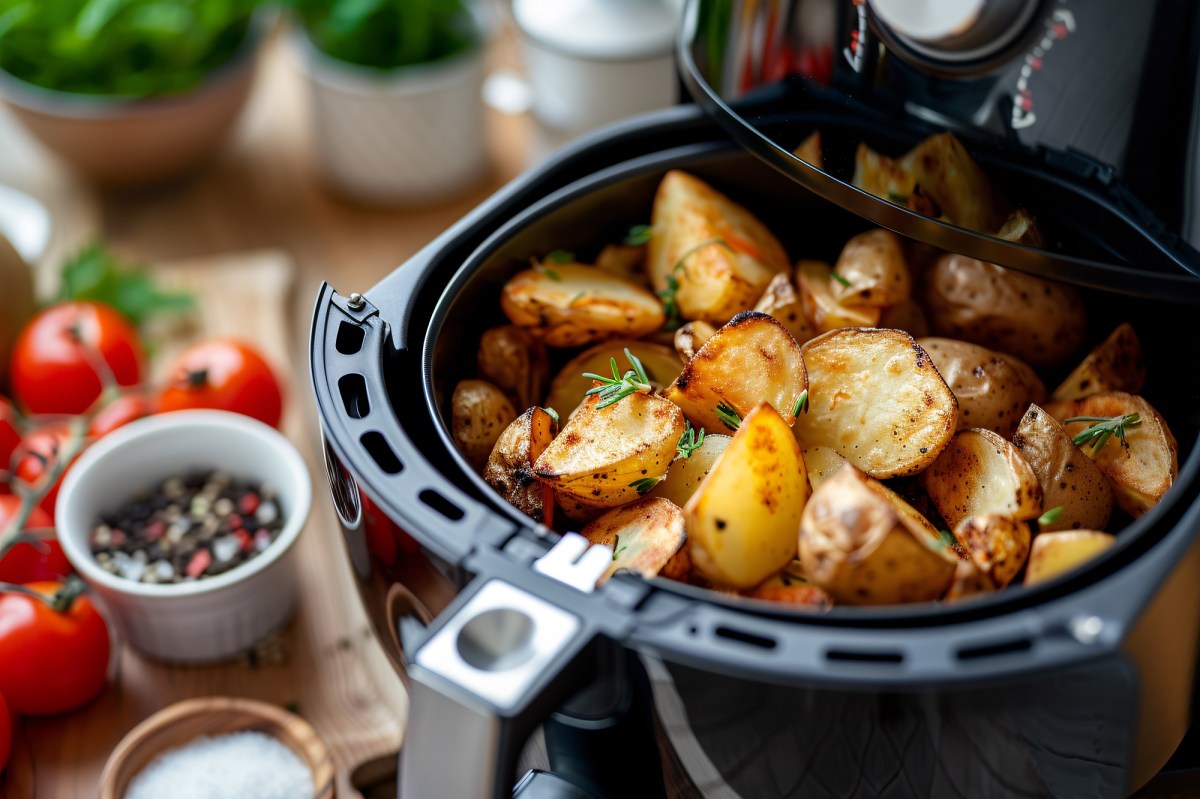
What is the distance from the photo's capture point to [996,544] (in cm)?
66

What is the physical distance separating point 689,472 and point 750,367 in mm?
78

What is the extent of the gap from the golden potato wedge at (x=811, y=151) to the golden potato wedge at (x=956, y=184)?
2.2 inches

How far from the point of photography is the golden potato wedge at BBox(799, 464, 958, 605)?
0.60 m

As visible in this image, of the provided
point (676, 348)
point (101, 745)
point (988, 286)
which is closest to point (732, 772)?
point (676, 348)

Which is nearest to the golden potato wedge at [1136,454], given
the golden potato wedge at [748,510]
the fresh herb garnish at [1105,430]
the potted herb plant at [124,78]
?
the fresh herb garnish at [1105,430]

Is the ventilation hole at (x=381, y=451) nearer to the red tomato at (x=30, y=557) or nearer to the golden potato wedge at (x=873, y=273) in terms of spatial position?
the golden potato wedge at (x=873, y=273)

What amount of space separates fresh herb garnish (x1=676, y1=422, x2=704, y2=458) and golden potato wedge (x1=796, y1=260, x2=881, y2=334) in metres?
0.14

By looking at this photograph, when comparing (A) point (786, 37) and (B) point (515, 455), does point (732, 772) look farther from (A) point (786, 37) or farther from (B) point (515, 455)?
(A) point (786, 37)

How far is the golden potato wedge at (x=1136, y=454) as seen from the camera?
740 millimetres

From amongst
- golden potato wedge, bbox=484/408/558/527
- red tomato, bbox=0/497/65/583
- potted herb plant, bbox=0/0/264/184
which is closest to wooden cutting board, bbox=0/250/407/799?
red tomato, bbox=0/497/65/583

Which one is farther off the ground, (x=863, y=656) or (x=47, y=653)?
(x=863, y=656)

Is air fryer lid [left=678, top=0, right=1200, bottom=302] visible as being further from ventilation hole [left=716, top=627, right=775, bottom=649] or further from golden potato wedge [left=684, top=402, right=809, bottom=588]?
ventilation hole [left=716, top=627, right=775, bottom=649]

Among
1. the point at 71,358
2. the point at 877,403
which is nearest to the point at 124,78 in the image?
the point at 71,358

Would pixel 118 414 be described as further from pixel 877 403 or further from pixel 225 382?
pixel 877 403
